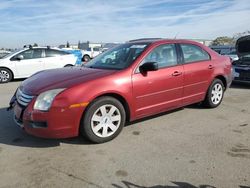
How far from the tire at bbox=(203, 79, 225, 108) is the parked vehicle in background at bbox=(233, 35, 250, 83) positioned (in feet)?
9.65

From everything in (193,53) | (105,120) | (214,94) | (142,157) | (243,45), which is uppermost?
(243,45)

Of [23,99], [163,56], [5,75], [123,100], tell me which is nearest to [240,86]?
[163,56]

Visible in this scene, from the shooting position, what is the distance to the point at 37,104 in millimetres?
3678

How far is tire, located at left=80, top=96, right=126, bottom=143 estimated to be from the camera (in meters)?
3.84

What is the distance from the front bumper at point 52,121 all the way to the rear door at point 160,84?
3.60 feet

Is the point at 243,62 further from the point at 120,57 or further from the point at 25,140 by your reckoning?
the point at 25,140

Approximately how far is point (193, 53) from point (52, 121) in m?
3.17

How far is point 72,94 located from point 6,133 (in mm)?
1615

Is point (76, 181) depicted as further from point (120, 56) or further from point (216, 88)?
point (216, 88)

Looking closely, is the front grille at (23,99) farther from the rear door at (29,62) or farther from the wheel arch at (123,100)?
the rear door at (29,62)

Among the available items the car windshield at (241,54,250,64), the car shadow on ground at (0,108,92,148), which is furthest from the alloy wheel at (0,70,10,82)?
the car windshield at (241,54,250,64)

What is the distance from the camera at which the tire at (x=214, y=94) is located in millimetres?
5699

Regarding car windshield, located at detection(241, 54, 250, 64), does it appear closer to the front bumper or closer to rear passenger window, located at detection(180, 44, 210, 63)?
rear passenger window, located at detection(180, 44, 210, 63)

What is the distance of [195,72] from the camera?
522cm
